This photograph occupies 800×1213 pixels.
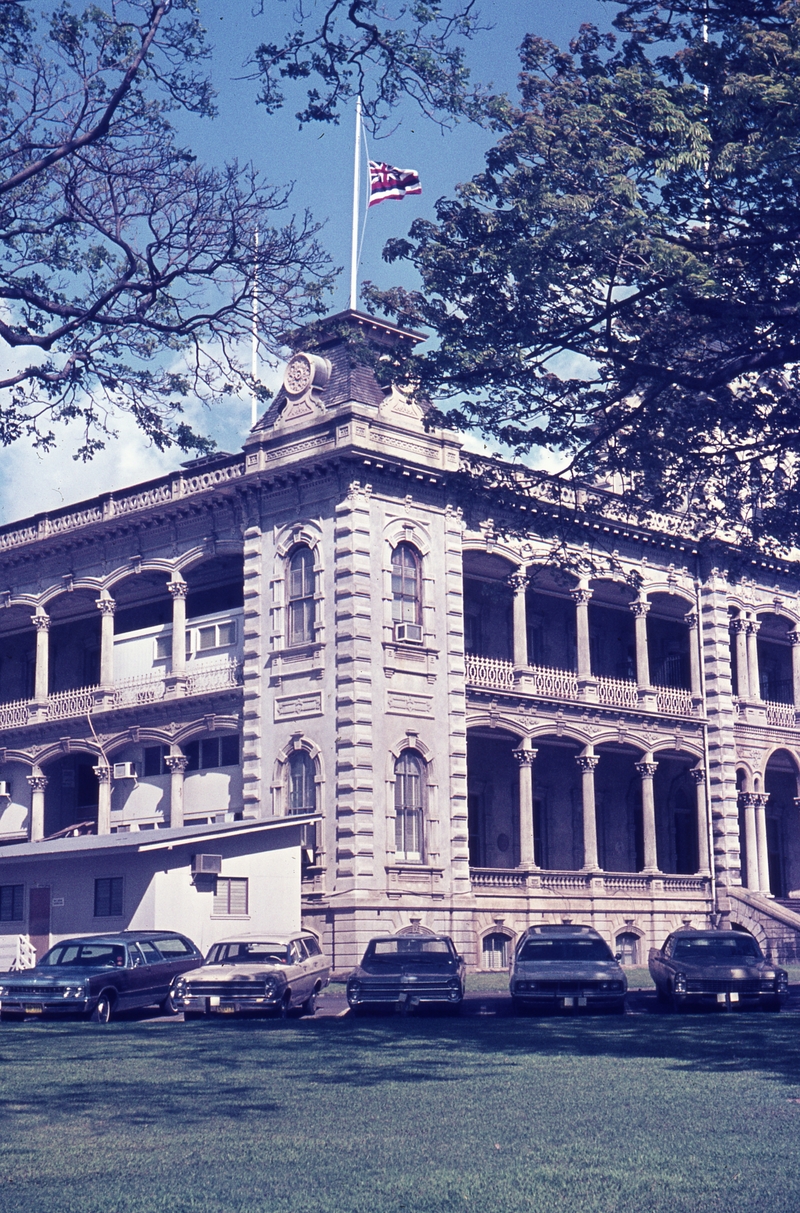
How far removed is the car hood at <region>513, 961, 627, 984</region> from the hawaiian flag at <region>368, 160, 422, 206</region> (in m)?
18.4

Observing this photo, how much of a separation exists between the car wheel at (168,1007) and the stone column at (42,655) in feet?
61.3

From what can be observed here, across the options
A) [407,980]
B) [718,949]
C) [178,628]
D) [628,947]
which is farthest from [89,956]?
[628,947]

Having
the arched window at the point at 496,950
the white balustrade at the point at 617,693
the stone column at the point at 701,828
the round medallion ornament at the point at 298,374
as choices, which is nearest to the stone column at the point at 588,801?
the white balustrade at the point at 617,693

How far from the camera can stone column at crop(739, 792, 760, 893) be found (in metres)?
44.9

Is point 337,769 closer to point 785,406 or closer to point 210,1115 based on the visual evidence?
point 785,406

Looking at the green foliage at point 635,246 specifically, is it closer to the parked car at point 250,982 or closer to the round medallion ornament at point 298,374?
the parked car at point 250,982

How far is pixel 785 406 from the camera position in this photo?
2153 centimetres

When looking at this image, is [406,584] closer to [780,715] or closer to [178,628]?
[178,628]

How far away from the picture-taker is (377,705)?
1388 inches

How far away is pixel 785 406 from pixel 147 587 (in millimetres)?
25197

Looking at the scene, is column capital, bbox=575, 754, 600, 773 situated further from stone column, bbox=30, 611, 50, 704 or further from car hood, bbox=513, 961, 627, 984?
car hood, bbox=513, 961, 627, 984

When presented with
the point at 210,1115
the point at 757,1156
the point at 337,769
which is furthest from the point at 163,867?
the point at 757,1156

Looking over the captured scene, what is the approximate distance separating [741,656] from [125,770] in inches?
775

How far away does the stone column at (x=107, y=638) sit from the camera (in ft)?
139
